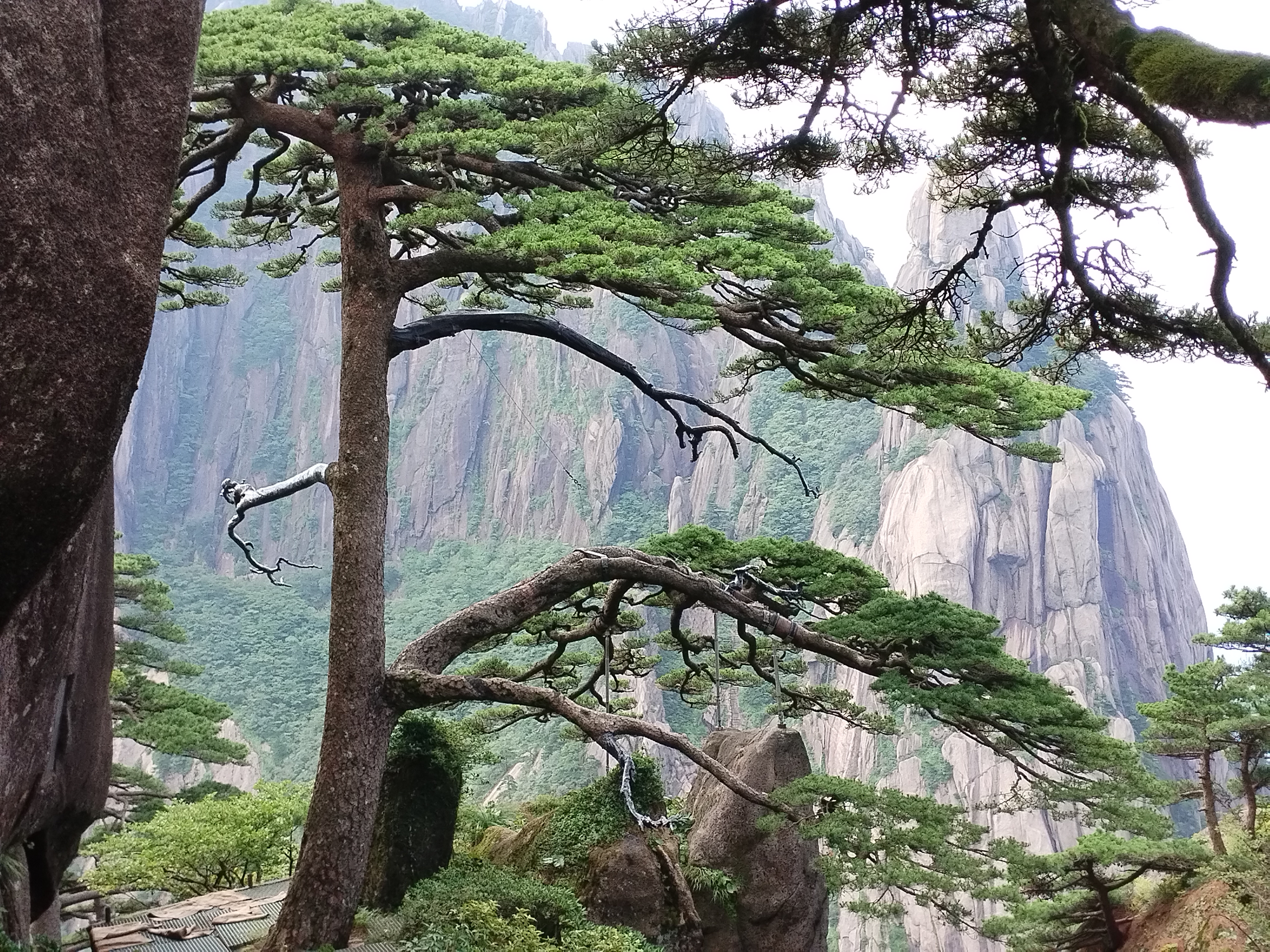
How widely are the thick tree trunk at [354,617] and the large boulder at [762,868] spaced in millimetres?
3353

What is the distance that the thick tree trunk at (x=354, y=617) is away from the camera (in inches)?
252

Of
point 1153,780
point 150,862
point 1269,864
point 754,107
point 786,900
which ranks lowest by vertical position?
point 150,862

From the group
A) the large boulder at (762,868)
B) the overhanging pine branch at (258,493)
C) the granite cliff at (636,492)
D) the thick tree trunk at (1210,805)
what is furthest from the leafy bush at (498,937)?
the granite cliff at (636,492)

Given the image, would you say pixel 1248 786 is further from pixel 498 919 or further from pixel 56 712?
pixel 56 712

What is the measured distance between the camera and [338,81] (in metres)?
7.13

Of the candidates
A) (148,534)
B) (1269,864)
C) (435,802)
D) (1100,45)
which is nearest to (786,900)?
(435,802)

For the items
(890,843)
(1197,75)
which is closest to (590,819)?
(890,843)

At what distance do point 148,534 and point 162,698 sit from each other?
2084 inches

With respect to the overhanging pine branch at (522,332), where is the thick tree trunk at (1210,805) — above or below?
below

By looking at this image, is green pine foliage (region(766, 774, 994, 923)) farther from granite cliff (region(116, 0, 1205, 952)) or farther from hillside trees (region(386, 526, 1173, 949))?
granite cliff (region(116, 0, 1205, 952))

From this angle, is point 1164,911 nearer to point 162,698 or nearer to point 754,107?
point 754,107

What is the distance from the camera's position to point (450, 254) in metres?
7.07

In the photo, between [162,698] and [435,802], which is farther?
[162,698]

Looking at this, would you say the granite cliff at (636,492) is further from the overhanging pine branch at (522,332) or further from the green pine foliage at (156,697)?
the green pine foliage at (156,697)
